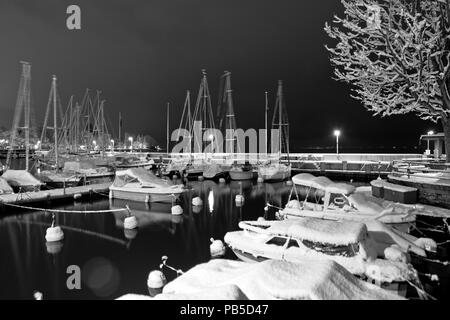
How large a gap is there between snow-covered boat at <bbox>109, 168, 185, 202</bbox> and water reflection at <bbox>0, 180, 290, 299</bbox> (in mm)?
617

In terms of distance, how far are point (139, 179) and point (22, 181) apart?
1092cm

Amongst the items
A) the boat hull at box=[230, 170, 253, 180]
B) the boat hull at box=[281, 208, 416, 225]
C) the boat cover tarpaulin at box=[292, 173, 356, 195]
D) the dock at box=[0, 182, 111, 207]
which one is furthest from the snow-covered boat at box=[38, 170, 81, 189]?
the boat hull at box=[281, 208, 416, 225]

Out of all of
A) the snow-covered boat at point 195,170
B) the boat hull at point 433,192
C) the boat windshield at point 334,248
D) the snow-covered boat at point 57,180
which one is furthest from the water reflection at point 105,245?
the snow-covered boat at point 195,170

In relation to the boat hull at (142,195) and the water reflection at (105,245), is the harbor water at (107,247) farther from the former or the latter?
the boat hull at (142,195)

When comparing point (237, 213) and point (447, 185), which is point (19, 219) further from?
point (447, 185)

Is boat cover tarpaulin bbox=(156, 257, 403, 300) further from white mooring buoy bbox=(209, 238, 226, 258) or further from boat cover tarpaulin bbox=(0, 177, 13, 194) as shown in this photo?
boat cover tarpaulin bbox=(0, 177, 13, 194)

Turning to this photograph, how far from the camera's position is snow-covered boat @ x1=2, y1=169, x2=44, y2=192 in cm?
2752

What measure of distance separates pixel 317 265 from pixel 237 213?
18248 mm

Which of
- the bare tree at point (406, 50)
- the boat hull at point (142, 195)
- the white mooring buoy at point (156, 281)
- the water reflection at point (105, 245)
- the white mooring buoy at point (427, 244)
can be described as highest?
the bare tree at point (406, 50)

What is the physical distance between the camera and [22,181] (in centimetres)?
2795

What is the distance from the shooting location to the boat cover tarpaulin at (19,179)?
2758 cm

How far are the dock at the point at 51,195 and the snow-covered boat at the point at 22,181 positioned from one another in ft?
7.99

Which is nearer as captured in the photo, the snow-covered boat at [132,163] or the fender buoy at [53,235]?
→ the fender buoy at [53,235]
